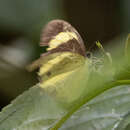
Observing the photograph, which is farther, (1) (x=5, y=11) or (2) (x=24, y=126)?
(1) (x=5, y=11)

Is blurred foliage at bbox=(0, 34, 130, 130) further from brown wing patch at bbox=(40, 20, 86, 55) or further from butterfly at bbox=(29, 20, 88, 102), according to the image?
brown wing patch at bbox=(40, 20, 86, 55)

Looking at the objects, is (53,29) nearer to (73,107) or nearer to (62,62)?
(62,62)

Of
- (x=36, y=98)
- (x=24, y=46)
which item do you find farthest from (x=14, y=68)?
(x=36, y=98)

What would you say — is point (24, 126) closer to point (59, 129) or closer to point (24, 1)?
point (59, 129)

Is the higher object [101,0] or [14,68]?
[101,0]

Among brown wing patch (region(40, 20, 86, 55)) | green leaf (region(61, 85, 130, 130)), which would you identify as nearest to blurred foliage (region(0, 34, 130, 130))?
green leaf (region(61, 85, 130, 130))

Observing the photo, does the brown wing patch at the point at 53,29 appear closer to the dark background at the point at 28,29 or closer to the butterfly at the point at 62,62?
the butterfly at the point at 62,62

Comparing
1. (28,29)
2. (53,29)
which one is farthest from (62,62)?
(28,29)

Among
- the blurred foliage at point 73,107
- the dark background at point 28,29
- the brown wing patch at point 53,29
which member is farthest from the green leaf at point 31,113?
the dark background at point 28,29

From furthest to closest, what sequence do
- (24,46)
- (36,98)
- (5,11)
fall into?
1. (24,46)
2. (5,11)
3. (36,98)
